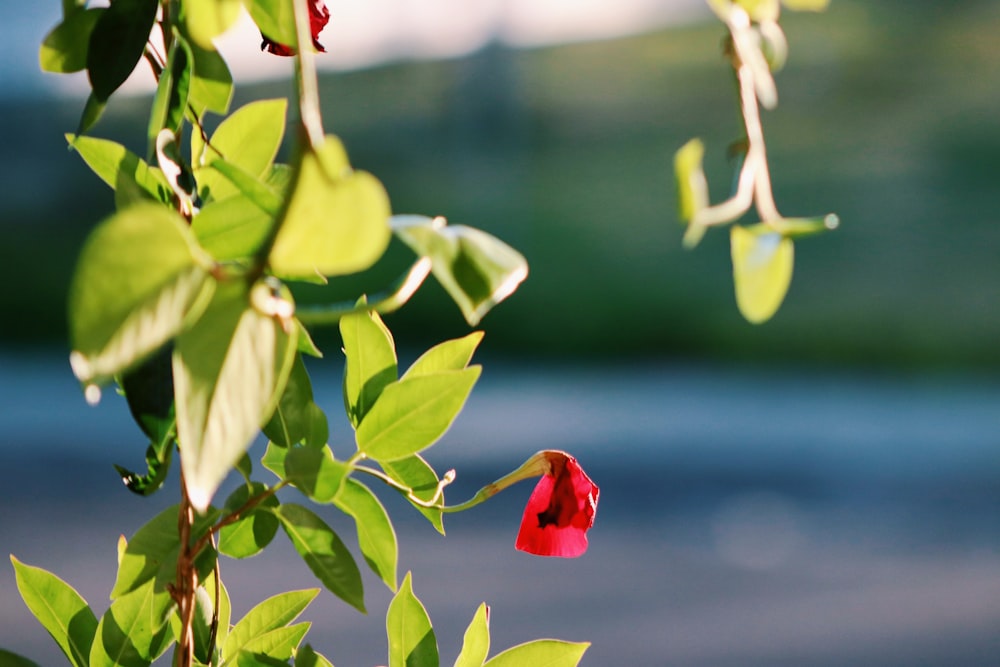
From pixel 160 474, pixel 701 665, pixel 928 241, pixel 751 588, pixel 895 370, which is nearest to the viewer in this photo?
pixel 160 474

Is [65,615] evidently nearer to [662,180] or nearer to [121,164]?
[121,164]

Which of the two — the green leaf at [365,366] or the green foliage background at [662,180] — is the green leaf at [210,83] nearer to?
the green leaf at [365,366]

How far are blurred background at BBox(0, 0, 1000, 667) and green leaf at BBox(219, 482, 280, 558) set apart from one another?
2167 millimetres

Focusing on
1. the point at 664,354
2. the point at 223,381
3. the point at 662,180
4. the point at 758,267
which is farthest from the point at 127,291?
the point at 662,180

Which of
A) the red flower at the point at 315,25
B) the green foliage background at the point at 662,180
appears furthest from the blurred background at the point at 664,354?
the red flower at the point at 315,25

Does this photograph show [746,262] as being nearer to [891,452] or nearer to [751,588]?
[751,588]

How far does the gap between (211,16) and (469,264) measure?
10cm

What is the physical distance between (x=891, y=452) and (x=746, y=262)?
4.43 meters

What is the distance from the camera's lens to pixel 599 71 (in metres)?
7.45

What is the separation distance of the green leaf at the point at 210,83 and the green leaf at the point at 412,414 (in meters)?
0.09

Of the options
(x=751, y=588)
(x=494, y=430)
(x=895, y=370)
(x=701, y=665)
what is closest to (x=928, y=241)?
(x=895, y=370)

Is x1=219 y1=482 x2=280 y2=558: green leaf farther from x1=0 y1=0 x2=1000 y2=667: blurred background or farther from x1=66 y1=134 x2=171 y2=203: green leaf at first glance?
x1=0 y1=0 x2=1000 y2=667: blurred background

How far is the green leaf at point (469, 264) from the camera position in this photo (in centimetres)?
17

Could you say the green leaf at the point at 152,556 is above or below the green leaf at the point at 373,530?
below
